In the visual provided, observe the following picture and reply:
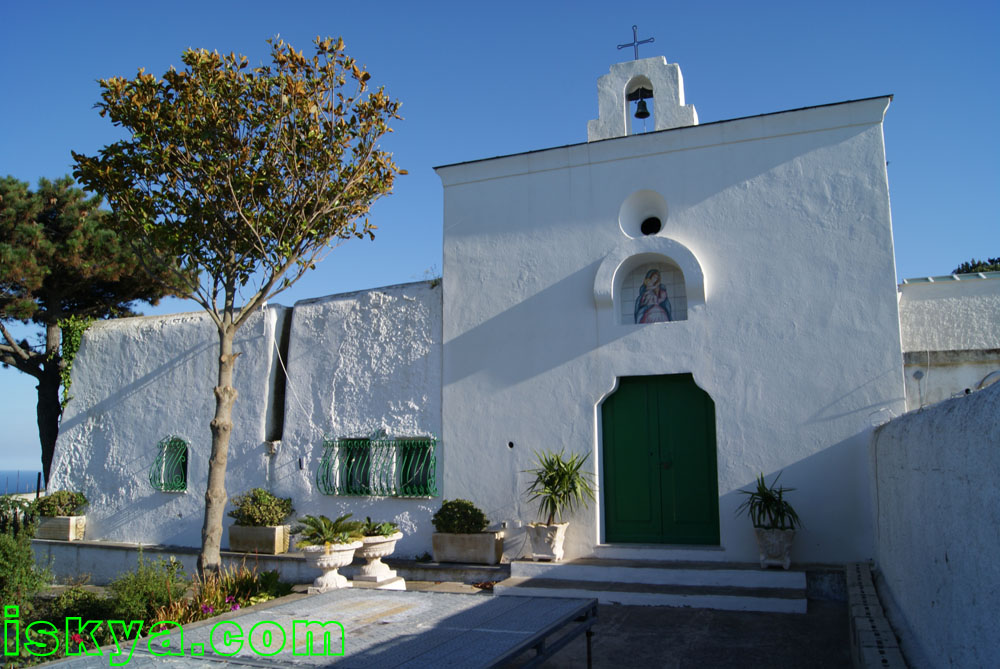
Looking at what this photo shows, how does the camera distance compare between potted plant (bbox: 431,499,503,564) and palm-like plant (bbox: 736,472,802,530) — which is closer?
palm-like plant (bbox: 736,472,802,530)

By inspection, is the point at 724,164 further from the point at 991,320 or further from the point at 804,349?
the point at 991,320

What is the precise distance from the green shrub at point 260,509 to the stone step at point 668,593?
167 inches

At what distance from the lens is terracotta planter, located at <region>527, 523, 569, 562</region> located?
9703 millimetres

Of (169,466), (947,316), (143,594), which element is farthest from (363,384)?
(947,316)

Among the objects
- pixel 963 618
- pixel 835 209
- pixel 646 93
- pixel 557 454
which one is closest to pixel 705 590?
pixel 557 454

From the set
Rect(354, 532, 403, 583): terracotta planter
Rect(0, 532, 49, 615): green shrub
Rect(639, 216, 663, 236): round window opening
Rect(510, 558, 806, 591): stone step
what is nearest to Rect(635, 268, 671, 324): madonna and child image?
Rect(639, 216, 663, 236): round window opening

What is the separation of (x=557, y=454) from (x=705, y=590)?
2724 millimetres

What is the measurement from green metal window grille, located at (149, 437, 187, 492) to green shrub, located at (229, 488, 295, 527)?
166cm

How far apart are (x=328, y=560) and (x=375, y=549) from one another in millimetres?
885

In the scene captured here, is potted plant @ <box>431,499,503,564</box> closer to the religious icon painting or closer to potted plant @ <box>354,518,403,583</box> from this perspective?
potted plant @ <box>354,518,403,583</box>

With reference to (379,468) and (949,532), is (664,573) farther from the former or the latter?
(949,532)

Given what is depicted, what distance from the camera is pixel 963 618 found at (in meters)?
3.23

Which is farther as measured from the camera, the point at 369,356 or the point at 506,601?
the point at 369,356

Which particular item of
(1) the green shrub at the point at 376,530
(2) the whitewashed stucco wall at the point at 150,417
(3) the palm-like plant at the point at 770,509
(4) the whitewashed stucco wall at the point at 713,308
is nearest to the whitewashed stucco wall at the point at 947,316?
(4) the whitewashed stucco wall at the point at 713,308
